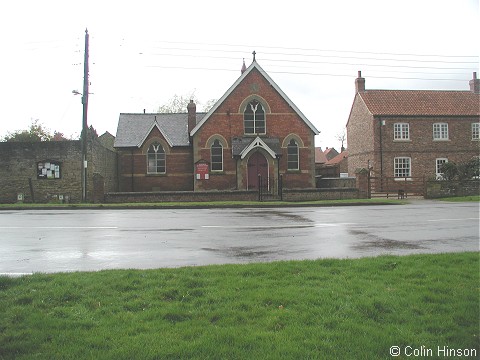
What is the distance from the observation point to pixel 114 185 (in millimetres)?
35438

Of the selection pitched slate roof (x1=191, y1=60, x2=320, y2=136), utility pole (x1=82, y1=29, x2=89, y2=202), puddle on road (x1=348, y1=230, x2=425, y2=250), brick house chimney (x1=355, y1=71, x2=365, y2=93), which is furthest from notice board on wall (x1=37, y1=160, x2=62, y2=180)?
brick house chimney (x1=355, y1=71, x2=365, y2=93)

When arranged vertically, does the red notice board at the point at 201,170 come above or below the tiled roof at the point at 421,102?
below

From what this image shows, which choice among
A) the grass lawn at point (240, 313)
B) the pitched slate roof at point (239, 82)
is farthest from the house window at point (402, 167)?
the grass lawn at point (240, 313)

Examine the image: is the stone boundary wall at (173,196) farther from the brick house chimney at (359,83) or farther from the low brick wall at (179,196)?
the brick house chimney at (359,83)

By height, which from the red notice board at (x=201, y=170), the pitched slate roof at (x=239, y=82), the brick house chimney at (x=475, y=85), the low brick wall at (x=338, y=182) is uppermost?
the brick house chimney at (x=475, y=85)

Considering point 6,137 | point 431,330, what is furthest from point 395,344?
point 6,137

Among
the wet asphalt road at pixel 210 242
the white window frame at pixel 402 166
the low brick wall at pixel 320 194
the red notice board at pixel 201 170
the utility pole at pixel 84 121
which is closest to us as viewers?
the wet asphalt road at pixel 210 242

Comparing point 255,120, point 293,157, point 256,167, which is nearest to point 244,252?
point 256,167

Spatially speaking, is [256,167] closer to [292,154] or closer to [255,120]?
[292,154]

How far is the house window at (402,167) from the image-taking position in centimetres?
3969

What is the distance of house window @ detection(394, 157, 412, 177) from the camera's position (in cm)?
3969

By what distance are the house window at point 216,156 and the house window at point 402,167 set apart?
54.8 ft

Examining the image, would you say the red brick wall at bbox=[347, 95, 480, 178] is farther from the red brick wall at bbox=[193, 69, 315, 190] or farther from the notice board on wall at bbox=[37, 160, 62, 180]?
the notice board on wall at bbox=[37, 160, 62, 180]

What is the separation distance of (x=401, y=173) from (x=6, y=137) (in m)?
44.6
